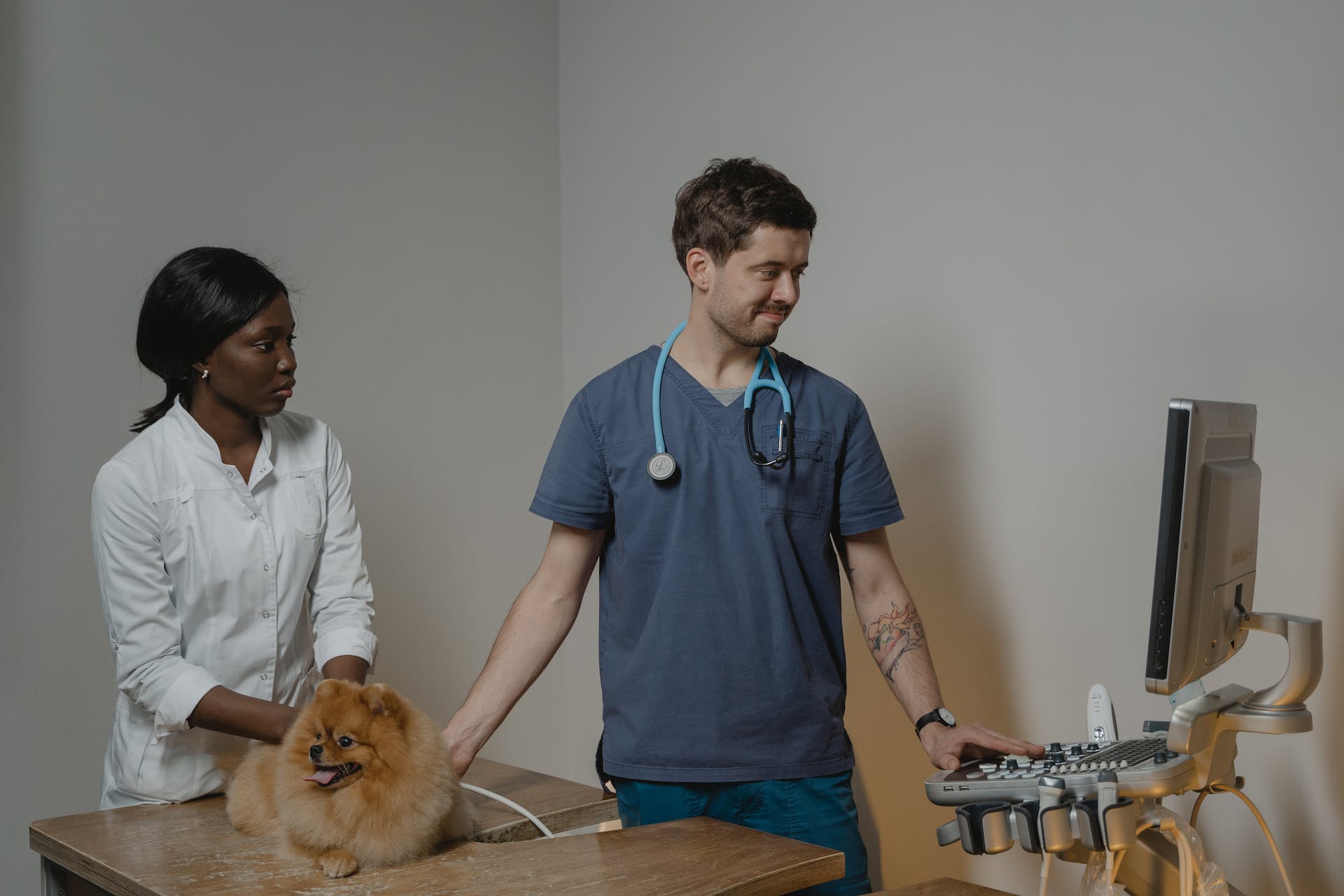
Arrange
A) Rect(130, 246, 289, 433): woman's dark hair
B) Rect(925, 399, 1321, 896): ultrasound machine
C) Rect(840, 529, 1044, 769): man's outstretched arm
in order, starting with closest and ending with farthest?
Rect(925, 399, 1321, 896): ultrasound machine
Rect(840, 529, 1044, 769): man's outstretched arm
Rect(130, 246, 289, 433): woman's dark hair

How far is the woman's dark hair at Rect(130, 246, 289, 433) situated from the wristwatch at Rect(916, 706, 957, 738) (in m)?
1.32

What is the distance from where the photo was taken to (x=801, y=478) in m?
1.78

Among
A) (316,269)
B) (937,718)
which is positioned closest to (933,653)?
(937,718)

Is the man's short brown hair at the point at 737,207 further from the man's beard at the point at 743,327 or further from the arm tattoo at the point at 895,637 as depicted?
the arm tattoo at the point at 895,637

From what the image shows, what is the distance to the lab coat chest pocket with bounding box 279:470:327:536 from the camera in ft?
6.54

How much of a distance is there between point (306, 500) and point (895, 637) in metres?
1.08

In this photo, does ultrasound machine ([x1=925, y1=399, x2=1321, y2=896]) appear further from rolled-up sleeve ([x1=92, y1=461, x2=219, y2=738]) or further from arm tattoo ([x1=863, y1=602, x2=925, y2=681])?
rolled-up sleeve ([x1=92, y1=461, x2=219, y2=738])

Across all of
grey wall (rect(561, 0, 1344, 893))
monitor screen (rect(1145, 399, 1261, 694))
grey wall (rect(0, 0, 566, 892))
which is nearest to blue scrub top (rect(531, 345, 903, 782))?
monitor screen (rect(1145, 399, 1261, 694))

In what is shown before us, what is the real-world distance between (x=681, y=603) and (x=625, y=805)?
353 mm

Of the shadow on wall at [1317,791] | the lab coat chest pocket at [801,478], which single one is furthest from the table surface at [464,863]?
the shadow on wall at [1317,791]

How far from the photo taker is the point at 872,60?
2.77 m

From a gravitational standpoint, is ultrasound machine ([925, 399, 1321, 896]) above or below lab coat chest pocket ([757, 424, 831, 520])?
below

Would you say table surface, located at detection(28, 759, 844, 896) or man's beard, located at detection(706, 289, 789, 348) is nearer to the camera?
table surface, located at detection(28, 759, 844, 896)

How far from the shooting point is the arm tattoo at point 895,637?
1.81 metres
